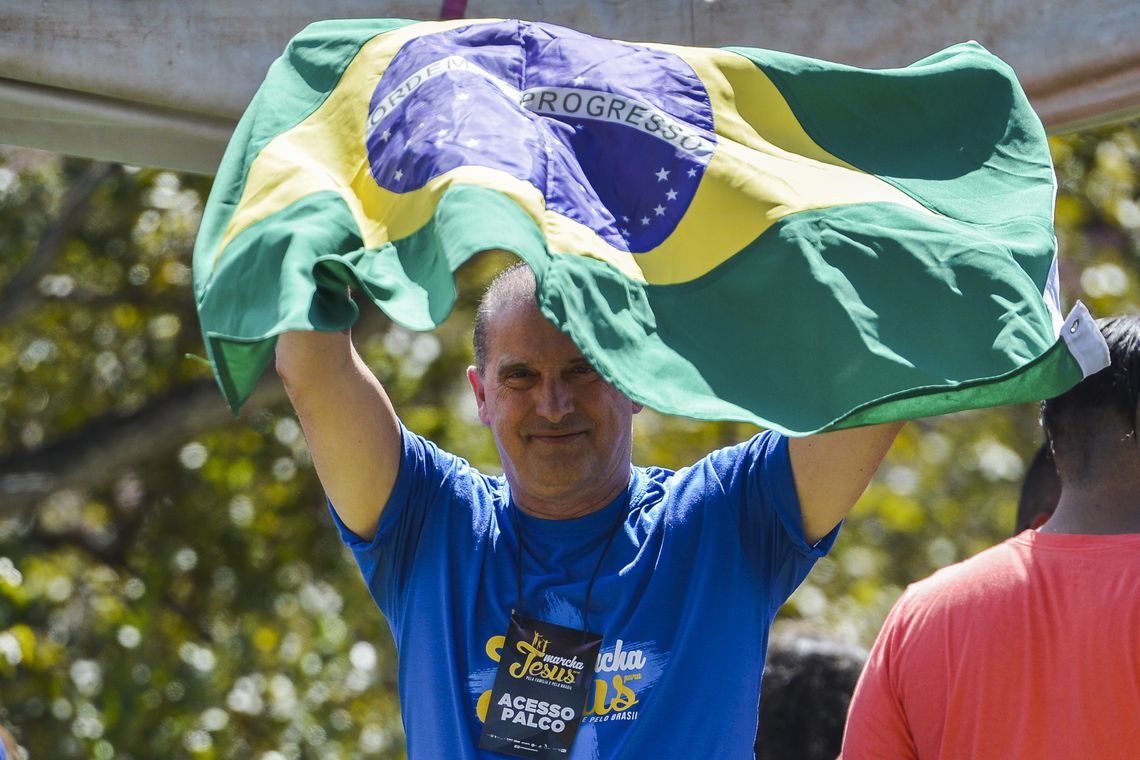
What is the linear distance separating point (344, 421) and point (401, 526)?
0.21 m

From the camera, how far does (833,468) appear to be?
6.71ft

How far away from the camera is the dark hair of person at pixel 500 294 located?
2.18 meters

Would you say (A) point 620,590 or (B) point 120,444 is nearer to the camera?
(A) point 620,590

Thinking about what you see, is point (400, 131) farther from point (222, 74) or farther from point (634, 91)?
point (222, 74)

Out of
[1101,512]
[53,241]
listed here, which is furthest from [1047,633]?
[53,241]

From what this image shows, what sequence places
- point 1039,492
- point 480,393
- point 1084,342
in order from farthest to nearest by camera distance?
point 1039,492
point 480,393
point 1084,342

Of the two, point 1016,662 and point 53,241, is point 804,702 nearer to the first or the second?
point 1016,662

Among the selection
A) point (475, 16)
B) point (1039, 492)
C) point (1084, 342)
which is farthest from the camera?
point (1039, 492)

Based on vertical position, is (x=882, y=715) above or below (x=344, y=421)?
below

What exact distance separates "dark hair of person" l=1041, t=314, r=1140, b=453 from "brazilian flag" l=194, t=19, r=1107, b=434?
0.70 feet

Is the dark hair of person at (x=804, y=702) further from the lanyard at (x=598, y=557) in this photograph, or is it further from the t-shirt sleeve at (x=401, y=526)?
the t-shirt sleeve at (x=401, y=526)

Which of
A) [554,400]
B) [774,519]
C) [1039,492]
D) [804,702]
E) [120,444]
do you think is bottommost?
[120,444]

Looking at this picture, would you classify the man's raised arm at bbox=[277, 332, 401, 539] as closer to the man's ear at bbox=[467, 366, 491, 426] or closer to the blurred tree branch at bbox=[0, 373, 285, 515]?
the man's ear at bbox=[467, 366, 491, 426]

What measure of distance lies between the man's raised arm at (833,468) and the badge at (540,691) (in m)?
0.33
